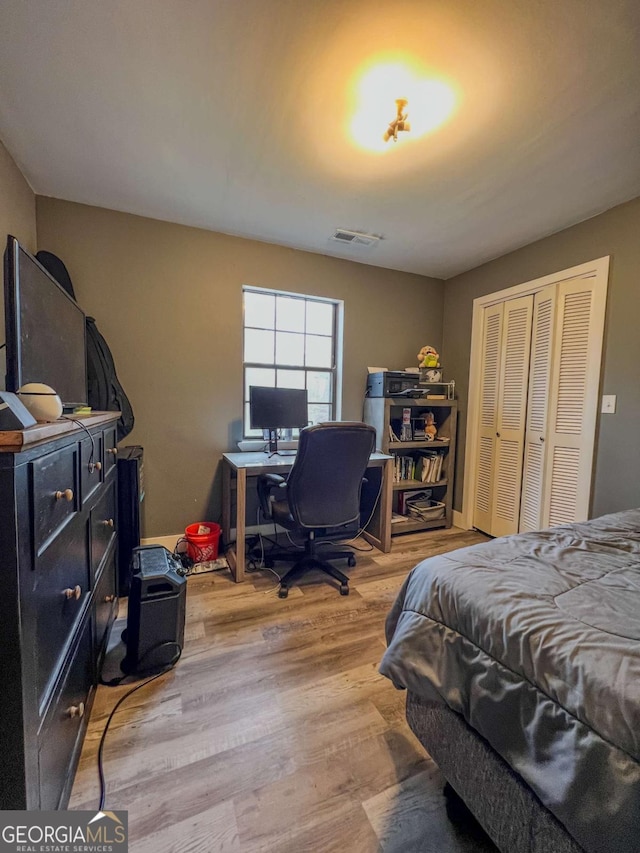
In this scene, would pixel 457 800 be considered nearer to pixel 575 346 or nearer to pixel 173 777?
pixel 173 777

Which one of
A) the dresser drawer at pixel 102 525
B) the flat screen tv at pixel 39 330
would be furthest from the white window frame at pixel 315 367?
the flat screen tv at pixel 39 330

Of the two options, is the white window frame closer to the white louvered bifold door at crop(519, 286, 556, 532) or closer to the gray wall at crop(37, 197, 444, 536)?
the gray wall at crop(37, 197, 444, 536)

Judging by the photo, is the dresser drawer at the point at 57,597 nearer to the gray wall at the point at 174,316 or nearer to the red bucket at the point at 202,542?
the red bucket at the point at 202,542

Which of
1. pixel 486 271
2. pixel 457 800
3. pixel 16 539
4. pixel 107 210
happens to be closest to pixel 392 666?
pixel 457 800

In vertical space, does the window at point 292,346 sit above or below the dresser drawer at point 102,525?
above

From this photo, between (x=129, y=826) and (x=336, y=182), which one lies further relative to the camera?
(x=336, y=182)

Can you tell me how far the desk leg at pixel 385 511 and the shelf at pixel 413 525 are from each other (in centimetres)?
29

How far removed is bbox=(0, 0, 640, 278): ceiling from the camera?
3.76 ft

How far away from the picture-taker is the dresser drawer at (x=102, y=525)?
4.37ft

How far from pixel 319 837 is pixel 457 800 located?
0.41 metres

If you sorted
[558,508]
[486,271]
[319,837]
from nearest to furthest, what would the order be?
[319,837] < [558,508] < [486,271]

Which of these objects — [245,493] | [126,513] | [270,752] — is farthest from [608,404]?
[126,513]

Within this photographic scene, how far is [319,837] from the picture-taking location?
3.07ft

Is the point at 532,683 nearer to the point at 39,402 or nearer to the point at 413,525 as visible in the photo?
the point at 39,402
